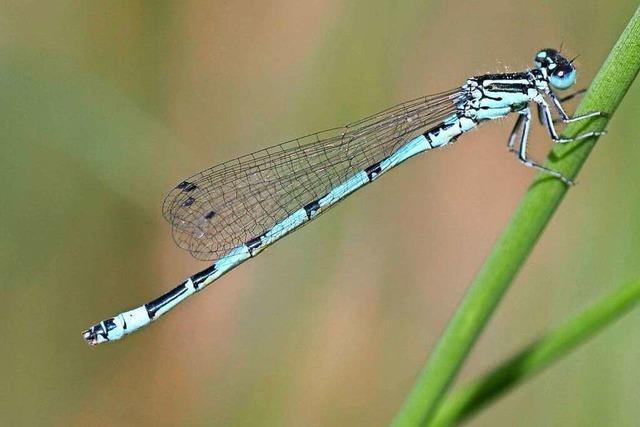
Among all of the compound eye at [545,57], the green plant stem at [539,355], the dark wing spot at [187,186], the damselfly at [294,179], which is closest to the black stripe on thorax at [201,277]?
the damselfly at [294,179]

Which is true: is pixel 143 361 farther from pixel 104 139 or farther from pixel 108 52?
pixel 108 52

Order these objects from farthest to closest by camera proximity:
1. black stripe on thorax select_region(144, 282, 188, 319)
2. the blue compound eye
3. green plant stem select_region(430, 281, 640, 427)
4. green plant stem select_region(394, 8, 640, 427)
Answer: black stripe on thorax select_region(144, 282, 188, 319), the blue compound eye, green plant stem select_region(430, 281, 640, 427), green plant stem select_region(394, 8, 640, 427)

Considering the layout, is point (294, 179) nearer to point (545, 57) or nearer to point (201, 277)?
point (201, 277)

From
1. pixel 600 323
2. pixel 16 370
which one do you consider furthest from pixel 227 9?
pixel 600 323

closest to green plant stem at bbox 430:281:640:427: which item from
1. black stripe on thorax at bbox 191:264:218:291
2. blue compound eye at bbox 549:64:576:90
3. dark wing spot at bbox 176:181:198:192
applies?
blue compound eye at bbox 549:64:576:90

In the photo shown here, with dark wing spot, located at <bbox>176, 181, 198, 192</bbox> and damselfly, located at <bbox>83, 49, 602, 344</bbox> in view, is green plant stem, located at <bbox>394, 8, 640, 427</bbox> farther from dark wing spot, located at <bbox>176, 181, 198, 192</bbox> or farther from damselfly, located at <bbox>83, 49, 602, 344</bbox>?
dark wing spot, located at <bbox>176, 181, 198, 192</bbox>
